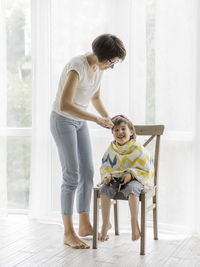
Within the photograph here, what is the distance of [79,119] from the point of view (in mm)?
2891

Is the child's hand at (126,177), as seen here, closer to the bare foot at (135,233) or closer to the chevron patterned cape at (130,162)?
the chevron patterned cape at (130,162)

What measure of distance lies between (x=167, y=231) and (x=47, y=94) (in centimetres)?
146

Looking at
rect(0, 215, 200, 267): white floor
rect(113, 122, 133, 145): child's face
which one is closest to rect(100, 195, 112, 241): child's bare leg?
rect(0, 215, 200, 267): white floor

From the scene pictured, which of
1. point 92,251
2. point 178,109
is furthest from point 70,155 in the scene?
point 178,109

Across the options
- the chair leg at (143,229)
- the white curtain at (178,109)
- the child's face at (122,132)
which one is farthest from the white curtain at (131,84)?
the chair leg at (143,229)

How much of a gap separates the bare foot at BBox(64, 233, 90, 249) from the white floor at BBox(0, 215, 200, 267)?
0.11 feet

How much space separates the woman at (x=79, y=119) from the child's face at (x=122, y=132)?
7cm

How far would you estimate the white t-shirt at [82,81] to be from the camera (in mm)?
2723

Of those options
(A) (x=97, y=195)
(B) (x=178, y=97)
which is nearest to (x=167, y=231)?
(A) (x=97, y=195)

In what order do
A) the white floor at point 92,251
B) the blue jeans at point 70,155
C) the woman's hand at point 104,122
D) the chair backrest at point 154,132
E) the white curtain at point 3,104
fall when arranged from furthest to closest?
the white curtain at point 3,104 < the chair backrest at point 154,132 < the blue jeans at point 70,155 < the woman's hand at point 104,122 < the white floor at point 92,251

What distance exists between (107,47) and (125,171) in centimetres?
79

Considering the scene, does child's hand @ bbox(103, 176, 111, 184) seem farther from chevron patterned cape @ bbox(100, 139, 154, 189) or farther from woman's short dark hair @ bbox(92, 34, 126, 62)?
woman's short dark hair @ bbox(92, 34, 126, 62)

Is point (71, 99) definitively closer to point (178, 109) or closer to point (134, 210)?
point (134, 210)

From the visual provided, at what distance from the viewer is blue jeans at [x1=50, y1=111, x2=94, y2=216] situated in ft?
9.22
